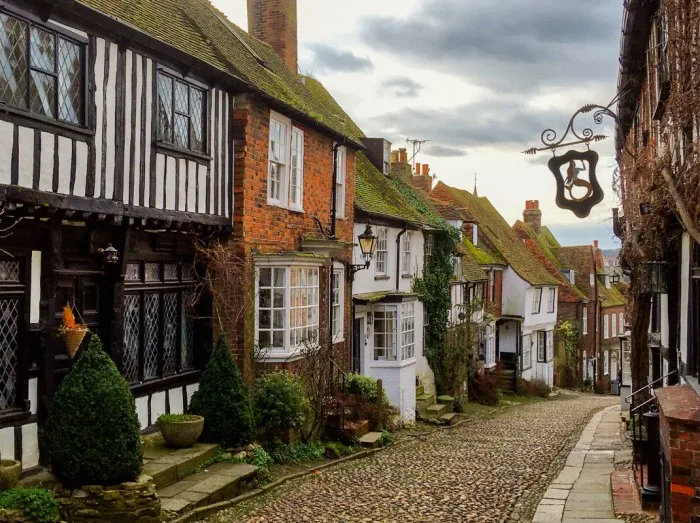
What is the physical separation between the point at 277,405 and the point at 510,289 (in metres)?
25.9

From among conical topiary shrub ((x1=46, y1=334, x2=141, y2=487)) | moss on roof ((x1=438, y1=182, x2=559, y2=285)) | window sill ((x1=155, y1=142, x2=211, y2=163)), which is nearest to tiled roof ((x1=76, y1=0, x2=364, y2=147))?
window sill ((x1=155, y1=142, x2=211, y2=163))

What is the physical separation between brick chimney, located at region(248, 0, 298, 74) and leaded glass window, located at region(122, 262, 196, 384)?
10.6 meters

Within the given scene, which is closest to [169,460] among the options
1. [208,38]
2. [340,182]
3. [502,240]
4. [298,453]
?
[298,453]

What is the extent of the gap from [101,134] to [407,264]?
563 inches

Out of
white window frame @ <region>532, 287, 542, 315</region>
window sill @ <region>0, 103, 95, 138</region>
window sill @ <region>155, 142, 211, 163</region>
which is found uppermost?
window sill @ <region>155, 142, 211, 163</region>

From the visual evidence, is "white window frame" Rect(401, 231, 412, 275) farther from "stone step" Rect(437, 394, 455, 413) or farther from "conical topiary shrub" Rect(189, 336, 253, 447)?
"conical topiary shrub" Rect(189, 336, 253, 447)

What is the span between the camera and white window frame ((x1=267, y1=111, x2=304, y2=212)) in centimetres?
1370

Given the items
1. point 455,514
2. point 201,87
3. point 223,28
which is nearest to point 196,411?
point 455,514

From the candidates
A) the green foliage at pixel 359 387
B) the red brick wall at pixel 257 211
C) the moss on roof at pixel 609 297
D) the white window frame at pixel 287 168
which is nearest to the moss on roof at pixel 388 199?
the red brick wall at pixel 257 211

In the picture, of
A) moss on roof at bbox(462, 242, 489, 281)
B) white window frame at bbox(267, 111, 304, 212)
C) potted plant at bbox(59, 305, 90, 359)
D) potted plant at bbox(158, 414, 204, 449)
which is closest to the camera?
potted plant at bbox(59, 305, 90, 359)

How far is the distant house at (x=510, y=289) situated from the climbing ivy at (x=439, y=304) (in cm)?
850

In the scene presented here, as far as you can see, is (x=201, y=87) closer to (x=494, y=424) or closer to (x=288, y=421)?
(x=288, y=421)

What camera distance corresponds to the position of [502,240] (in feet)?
124

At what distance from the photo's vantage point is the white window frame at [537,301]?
37438mm
